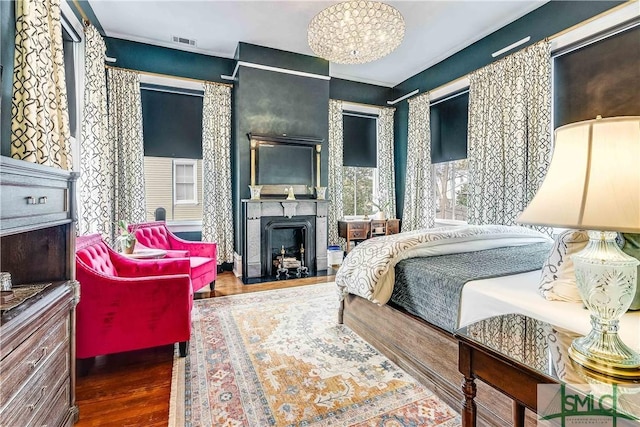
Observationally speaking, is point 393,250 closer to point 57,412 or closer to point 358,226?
point 57,412

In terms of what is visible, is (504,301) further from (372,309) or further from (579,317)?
(372,309)

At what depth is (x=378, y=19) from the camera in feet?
10.2

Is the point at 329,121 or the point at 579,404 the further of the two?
the point at 329,121

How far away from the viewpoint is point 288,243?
5.04 m

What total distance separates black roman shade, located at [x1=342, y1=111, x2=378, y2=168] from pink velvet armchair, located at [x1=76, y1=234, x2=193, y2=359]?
14.3 ft

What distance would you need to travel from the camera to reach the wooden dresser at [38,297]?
41.5 inches

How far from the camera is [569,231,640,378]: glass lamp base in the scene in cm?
84

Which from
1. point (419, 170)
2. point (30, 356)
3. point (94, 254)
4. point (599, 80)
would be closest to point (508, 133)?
point (599, 80)

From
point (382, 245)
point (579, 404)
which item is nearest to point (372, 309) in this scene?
point (382, 245)

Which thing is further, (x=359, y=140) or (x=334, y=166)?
(x=359, y=140)

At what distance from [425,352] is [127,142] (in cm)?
464

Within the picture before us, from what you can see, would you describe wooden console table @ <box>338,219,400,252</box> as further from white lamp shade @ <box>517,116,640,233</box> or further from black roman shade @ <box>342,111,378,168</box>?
white lamp shade @ <box>517,116,640,233</box>

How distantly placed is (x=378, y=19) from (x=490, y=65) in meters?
2.12

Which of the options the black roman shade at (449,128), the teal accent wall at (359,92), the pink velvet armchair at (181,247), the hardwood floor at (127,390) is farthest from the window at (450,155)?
the hardwood floor at (127,390)
